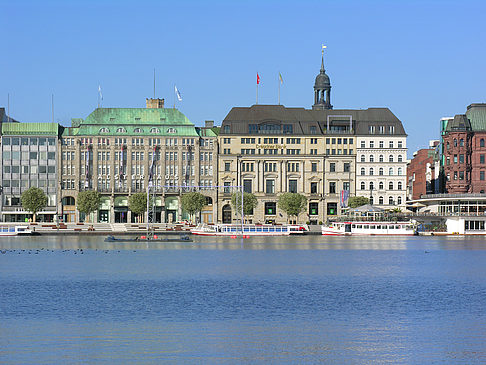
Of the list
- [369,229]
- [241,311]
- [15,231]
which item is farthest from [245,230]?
[241,311]

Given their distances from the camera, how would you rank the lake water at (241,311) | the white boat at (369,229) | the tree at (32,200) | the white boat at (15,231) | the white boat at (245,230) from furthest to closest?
the tree at (32,200) → the white boat at (369,229) → the white boat at (245,230) → the white boat at (15,231) → the lake water at (241,311)

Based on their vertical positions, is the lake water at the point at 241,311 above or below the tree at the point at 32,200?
below

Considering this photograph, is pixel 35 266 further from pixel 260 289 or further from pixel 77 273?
pixel 260 289

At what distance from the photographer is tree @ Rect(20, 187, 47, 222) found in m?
197

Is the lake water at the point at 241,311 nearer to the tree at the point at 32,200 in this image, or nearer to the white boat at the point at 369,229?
the white boat at the point at 369,229

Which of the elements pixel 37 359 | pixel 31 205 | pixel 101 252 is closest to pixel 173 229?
pixel 31 205

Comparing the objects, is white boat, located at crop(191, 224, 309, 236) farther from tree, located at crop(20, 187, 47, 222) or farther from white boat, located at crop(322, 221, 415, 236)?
tree, located at crop(20, 187, 47, 222)

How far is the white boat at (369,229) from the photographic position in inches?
7520

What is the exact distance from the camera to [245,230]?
7416 inches

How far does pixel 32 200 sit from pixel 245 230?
161 ft

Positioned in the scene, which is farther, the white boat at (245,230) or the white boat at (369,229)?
the white boat at (369,229)

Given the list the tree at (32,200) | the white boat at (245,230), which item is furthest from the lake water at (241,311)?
the tree at (32,200)

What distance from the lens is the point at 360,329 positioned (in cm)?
5409

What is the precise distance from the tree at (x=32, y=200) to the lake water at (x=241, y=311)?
284 feet
